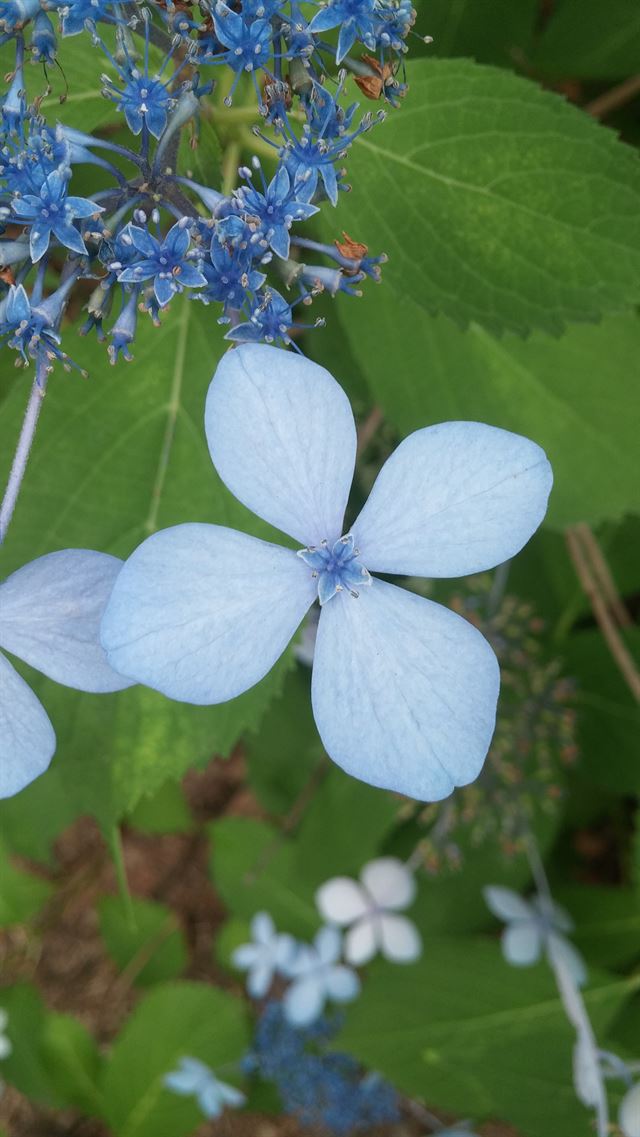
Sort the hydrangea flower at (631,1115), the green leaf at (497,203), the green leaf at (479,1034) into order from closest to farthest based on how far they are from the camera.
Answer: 1. the green leaf at (497,203)
2. the hydrangea flower at (631,1115)
3. the green leaf at (479,1034)

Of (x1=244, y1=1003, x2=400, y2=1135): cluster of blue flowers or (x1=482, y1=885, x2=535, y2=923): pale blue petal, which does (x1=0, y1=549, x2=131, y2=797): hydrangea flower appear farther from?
(x1=244, y1=1003, x2=400, y2=1135): cluster of blue flowers

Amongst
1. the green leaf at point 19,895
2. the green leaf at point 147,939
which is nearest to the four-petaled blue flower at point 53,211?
the green leaf at point 19,895

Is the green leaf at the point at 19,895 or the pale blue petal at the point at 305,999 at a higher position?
the green leaf at the point at 19,895

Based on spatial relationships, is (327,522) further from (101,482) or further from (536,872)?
(536,872)

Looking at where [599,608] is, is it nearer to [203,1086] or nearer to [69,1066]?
[203,1086]

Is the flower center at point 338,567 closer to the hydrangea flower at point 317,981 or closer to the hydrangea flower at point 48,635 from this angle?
the hydrangea flower at point 48,635
